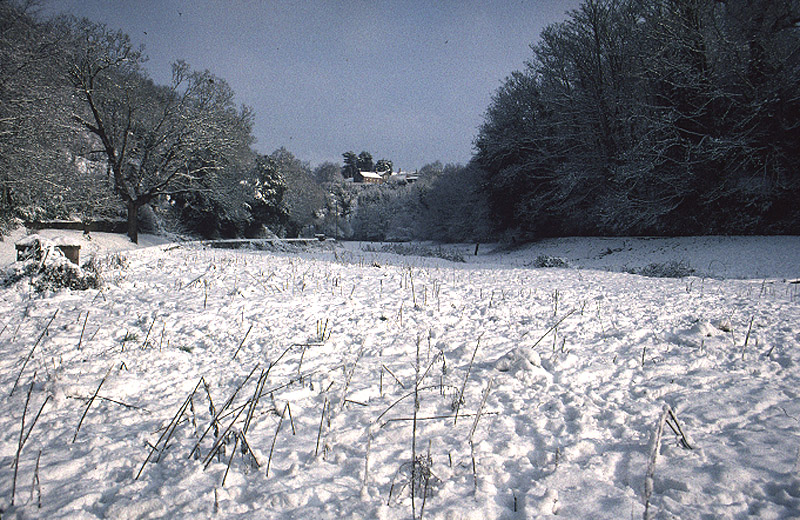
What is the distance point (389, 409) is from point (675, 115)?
2100 cm

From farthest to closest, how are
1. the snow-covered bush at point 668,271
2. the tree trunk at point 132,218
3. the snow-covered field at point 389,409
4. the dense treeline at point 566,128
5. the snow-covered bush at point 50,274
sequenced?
the tree trunk at point 132,218 → the dense treeline at point 566,128 → the snow-covered bush at point 668,271 → the snow-covered bush at point 50,274 → the snow-covered field at point 389,409

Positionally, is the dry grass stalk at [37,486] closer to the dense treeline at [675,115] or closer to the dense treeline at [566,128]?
the dense treeline at [566,128]

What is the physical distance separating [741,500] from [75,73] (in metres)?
24.4

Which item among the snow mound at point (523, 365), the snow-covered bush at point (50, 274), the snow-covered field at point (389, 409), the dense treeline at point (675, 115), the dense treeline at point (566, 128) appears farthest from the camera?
the dense treeline at point (675, 115)

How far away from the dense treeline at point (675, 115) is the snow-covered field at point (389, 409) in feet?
47.7

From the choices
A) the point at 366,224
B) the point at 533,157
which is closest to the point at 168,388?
the point at 533,157

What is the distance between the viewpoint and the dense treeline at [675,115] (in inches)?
622

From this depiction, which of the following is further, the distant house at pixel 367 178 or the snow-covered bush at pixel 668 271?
the distant house at pixel 367 178

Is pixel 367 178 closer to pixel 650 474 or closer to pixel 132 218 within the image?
pixel 132 218

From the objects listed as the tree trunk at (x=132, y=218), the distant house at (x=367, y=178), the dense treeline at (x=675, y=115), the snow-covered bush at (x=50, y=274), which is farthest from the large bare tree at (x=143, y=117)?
the distant house at (x=367, y=178)

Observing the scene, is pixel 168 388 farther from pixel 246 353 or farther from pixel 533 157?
pixel 533 157

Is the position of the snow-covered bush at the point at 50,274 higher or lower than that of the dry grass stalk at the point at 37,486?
higher

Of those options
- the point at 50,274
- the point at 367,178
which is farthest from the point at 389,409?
the point at 367,178

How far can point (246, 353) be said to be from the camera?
3928mm
